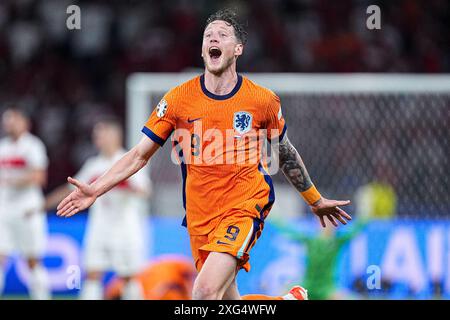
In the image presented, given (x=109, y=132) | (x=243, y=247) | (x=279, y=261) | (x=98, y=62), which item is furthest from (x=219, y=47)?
(x=98, y=62)

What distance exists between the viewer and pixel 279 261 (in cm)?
1151

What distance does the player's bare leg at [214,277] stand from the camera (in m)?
5.50

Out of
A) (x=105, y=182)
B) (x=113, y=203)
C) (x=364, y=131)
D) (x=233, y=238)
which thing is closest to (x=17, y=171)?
(x=113, y=203)

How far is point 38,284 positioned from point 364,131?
14.0ft

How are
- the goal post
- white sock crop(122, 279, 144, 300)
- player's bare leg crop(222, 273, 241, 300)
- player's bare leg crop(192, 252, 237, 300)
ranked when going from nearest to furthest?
player's bare leg crop(192, 252, 237, 300) < player's bare leg crop(222, 273, 241, 300) < white sock crop(122, 279, 144, 300) < the goal post

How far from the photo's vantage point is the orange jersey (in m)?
5.75

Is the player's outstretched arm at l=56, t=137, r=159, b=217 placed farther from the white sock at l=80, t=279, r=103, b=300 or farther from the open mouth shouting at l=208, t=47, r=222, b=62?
the white sock at l=80, t=279, r=103, b=300

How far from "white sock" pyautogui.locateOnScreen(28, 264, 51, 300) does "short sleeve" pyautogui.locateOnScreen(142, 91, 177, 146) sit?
19.1ft

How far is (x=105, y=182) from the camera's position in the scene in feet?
18.9

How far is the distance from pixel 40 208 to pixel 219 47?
6130 mm

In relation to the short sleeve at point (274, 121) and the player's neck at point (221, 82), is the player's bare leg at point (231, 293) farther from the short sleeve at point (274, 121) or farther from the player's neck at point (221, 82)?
the player's neck at point (221, 82)

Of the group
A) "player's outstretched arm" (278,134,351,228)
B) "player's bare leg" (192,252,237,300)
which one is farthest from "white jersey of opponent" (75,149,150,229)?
"player's bare leg" (192,252,237,300)

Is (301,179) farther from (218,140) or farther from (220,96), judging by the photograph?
(220,96)
